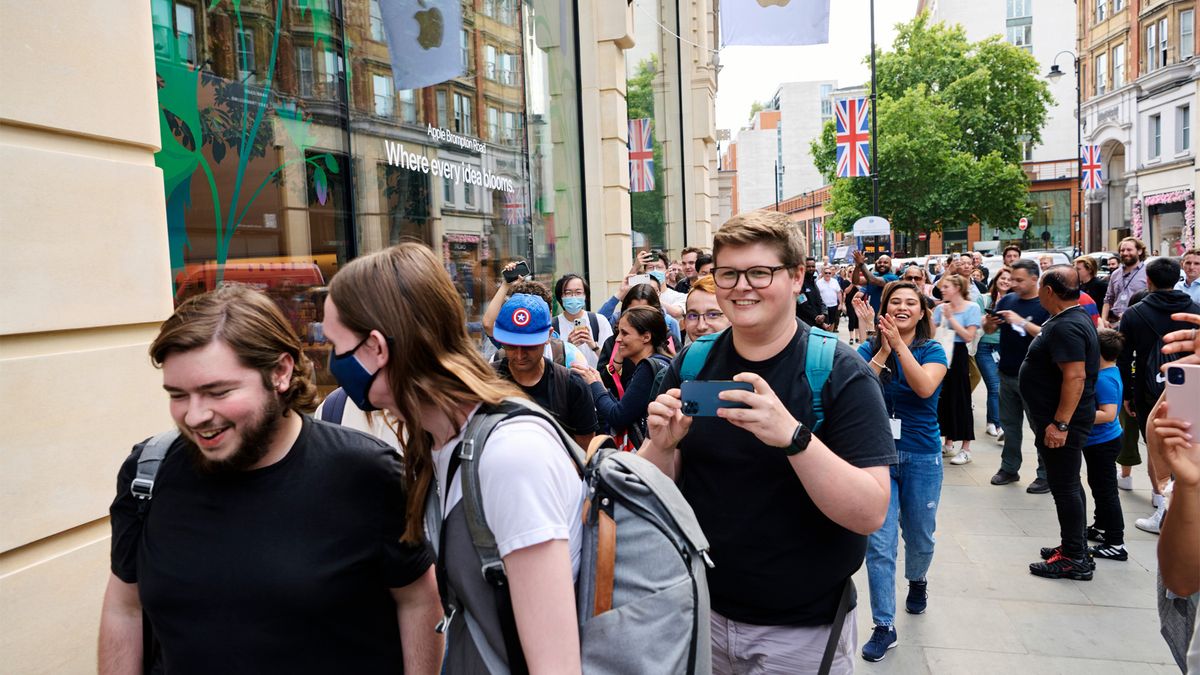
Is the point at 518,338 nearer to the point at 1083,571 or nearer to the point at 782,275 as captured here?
the point at 782,275

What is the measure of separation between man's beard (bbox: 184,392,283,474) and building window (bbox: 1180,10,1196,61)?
163 ft

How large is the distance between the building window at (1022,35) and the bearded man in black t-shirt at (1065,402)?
236 feet

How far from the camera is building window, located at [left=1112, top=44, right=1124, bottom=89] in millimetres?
46688

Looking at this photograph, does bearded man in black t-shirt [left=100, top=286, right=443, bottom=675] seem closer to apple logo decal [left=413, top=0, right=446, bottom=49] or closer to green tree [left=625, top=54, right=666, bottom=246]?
apple logo decal [left=413, top=0, right=446, bottom=49]

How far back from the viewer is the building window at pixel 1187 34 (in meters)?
40.4

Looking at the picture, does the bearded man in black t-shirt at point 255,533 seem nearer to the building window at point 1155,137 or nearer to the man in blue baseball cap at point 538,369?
the man in blue baseball cap at point 538,369

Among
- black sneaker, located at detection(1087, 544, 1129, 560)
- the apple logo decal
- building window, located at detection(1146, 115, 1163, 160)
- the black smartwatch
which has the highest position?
building window, located at detection(1146, 115, 1163, 160)

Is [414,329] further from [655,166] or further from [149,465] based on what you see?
[655,166]

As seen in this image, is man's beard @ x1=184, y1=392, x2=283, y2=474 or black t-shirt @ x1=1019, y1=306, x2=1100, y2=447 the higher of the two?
man's beard @ x1=184, y1=392, x2=283, y2=474

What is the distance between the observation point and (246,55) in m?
5.22

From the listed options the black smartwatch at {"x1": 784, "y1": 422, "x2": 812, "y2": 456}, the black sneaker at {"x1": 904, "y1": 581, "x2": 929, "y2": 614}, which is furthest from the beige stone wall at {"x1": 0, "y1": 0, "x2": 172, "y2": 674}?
the black sneaker at {"x1": 904, "y1": 581, "x2": 929, "y2": 614}

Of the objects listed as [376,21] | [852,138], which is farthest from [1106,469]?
[852,138]

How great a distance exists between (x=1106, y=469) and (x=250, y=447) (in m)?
6.11

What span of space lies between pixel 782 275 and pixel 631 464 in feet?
3.42
